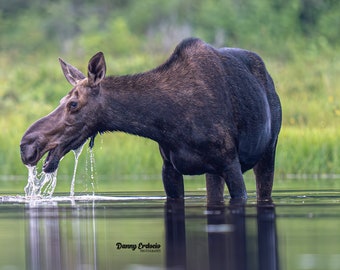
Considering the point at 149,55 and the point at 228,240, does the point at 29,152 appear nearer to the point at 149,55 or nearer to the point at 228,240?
the point at 228,240

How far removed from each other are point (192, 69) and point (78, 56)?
17.8 m

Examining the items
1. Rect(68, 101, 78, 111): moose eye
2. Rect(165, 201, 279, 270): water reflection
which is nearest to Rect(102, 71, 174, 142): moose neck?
Rect(68, 101, 78, 111): moose eye

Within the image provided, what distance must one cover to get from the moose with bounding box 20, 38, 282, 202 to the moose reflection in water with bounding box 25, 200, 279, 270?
0.47 meters

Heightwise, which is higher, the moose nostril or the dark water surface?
the moose nostril

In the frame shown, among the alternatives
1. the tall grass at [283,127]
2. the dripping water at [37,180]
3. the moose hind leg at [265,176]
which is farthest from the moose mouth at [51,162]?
the tall grass at [283,127]

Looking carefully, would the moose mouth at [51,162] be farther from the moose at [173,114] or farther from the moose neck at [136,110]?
the moose neck at [136,110]

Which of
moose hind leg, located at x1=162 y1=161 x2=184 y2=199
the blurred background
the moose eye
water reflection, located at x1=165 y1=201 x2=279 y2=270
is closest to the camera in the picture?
water reflection, located at x1=165 y1=201 x2=279 y2=270

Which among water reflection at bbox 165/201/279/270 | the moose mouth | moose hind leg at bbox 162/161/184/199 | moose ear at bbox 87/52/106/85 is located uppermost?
moose ear at bbox 87/52/106/85

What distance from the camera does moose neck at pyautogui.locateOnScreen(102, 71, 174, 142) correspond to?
36.7 feet

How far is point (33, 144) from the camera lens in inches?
427

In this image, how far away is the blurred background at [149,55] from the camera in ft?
61.6

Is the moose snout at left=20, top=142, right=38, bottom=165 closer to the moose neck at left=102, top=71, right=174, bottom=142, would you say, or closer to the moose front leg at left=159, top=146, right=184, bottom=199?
the moose neck at left=102, top=71, right=174, bottom=142

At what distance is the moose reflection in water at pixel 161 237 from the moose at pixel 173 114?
468 mm

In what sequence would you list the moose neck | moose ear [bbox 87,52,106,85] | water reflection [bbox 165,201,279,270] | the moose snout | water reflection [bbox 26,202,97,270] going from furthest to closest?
1. the moose neck
2. moose ear [bbox 87,52,106,85]
3. the moose snout
4. water reflection [bbox 26,202,97,270]
5. water reflection [bbox 165,201,279,270]
